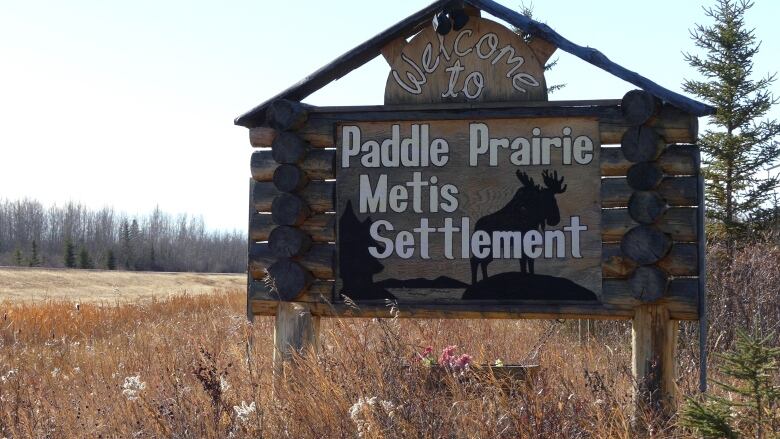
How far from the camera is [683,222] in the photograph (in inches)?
241

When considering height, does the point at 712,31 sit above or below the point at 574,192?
above

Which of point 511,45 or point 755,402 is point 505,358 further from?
point 755,402

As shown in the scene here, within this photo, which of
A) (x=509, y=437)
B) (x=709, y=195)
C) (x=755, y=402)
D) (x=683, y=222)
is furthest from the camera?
(x=709, y=195)

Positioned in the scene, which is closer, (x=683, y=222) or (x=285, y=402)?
(x=285, y=402)

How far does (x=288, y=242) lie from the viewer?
657 centimetres

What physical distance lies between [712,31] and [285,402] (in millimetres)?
16395

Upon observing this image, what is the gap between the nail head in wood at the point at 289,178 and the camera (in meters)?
6.59

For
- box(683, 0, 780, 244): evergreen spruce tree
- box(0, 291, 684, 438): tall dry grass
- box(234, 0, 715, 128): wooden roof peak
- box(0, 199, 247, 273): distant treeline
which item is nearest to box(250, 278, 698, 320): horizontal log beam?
box(0, 291, 684, 438): tall dry grass

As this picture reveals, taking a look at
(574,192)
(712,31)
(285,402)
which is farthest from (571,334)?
(712,31)

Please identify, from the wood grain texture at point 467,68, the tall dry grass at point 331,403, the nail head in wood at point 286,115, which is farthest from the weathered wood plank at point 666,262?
the nail head in wood at point 286,115

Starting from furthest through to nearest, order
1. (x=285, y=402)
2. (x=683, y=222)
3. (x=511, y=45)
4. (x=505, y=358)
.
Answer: (x=505, y=358) → (x=511, y=45) → (x=683, y=222) → (x=285, y=402)

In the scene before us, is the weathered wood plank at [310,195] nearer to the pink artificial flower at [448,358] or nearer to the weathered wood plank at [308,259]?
the weathered wood plank at [308,259]

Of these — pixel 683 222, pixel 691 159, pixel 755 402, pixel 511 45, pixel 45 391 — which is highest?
pixel 511 45

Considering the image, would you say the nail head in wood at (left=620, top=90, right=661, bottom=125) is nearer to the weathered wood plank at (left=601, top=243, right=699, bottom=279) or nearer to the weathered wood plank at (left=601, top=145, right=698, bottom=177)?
the weathered wood plank at (left=601, top=145, right=698, bottom=177)
